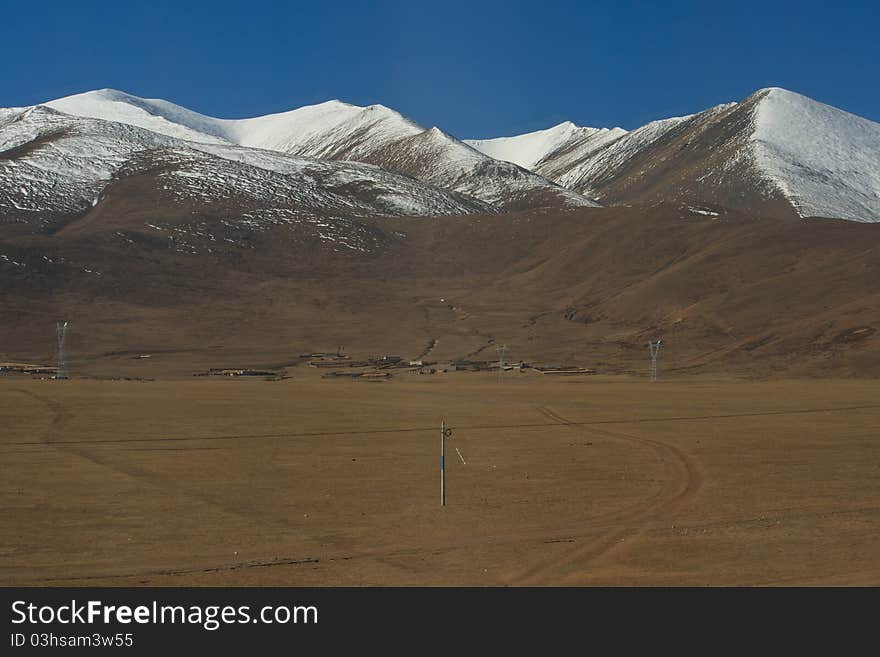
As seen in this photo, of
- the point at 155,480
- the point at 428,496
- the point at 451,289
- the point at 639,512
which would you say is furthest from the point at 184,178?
the point at 639,512

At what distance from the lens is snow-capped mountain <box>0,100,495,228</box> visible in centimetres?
15350

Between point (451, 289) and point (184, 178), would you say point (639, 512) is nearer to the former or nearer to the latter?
point (451, 289)

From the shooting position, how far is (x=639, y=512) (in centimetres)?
1855

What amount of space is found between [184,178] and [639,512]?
15013cm

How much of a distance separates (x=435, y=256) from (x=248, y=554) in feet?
391

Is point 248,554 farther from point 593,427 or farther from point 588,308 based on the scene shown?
point 588,308

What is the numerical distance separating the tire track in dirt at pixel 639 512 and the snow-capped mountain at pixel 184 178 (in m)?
128

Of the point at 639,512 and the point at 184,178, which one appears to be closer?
the point at 639,512

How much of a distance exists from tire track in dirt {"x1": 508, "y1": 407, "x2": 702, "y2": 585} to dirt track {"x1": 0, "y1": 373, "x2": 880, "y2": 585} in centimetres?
6

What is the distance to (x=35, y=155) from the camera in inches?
6777

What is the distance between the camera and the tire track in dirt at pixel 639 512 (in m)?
14.2

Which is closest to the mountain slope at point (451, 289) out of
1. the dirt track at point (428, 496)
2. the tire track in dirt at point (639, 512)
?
the dirt track at point (428, 496)
